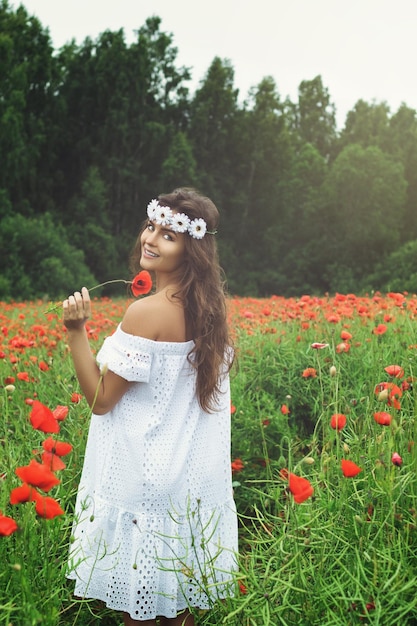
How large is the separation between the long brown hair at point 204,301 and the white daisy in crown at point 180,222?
42 millimetres

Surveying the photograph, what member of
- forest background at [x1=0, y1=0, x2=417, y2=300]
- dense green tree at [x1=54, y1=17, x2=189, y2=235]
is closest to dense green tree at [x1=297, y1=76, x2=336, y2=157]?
forest background at [x1=0, y1=0, x2=417, y2=300]

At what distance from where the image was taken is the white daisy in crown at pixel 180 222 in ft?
7.70

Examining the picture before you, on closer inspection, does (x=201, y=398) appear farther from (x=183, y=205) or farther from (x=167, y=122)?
(x=167, y=122)

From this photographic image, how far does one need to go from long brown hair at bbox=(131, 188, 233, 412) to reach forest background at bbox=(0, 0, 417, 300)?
13.4 meters

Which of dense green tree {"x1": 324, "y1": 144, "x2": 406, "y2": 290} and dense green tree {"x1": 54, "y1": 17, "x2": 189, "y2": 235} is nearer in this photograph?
dense green tree {"x1": 54, "y1": 17, "x2": 189, "y2": 235}

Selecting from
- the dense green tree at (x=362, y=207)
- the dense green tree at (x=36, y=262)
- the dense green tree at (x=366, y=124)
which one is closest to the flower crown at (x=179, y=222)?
the dense green tree at (x=36, y=262)

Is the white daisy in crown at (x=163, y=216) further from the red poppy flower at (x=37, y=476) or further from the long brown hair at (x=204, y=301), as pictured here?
the red poppy flower at (x=37, y=476)

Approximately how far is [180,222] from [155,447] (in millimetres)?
775

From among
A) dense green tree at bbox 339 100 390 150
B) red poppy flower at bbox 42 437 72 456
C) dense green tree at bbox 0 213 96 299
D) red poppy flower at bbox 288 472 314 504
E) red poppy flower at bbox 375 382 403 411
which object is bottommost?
dense green tree at bbox 0 213 96 299

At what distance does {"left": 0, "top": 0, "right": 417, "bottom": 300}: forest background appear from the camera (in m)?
17.7

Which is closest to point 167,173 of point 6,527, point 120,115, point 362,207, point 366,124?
point 120,115

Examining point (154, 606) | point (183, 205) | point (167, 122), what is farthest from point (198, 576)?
point (167, 122)

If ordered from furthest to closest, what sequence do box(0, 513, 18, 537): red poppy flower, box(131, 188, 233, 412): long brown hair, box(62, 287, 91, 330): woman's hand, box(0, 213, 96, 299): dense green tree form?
box(0, 213, 96, 299): dense green tree, box(131, 188, 233, 412): long brown hair, box(62, 287, 91, 330): woman's hand, box(0, 513, 18, 537): red poppy flower

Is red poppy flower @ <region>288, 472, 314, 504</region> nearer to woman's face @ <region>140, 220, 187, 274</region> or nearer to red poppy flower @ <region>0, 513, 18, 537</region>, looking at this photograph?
red poppy flower @ <region>0, 513, 18, 537</region>
